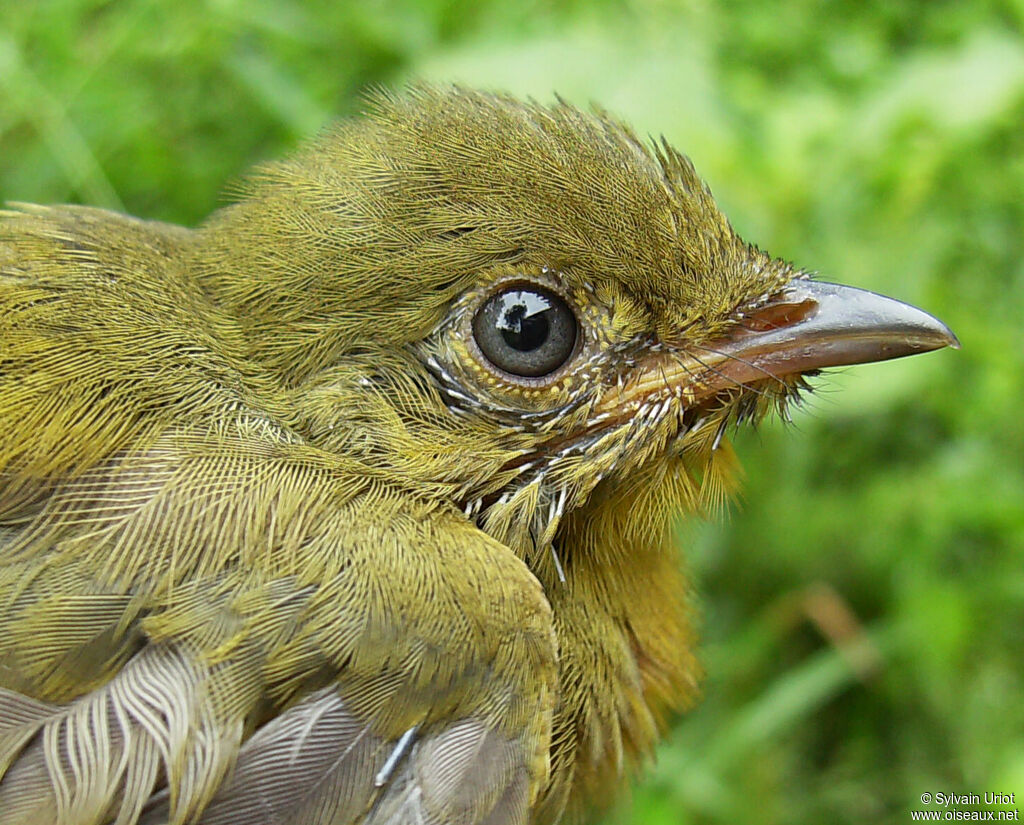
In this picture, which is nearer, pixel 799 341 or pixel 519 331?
pixel 519 331

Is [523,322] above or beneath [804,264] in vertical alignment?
beneath

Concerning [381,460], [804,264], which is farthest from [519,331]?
[804,264]

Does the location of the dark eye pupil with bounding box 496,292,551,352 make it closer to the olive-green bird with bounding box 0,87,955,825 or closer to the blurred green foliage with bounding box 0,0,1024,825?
the olive-green bird with bounding box 0,87,955,825

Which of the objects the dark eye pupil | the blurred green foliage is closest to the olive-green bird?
the dark eye pupil

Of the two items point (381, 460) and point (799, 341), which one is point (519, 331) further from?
point (799, 341)

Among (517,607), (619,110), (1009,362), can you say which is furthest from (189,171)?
(1009,362)

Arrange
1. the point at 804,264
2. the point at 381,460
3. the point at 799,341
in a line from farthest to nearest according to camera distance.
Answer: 1. the point at 804,264
2. the point at 799,341
3. the point at 381,460

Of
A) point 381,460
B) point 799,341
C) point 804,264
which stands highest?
point 804,264
